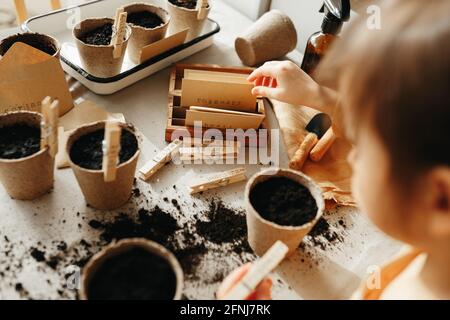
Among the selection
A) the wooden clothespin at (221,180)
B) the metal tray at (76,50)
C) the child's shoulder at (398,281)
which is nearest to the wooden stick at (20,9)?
the metal tray at (76,50)

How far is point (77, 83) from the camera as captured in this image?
1.06 metres

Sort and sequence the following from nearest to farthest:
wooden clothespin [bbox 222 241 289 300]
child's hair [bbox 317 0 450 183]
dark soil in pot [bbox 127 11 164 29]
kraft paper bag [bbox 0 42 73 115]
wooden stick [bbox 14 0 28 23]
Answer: child's hair [bbox 317 0 450 183] → wooden clothespin [bbox 222 241 289 300] → kraft paper bag [bbox 0 42 73 115] → dark soil in pot [bbox 127 11 164 29] → wooden stick [bbox 14 0 28 23]

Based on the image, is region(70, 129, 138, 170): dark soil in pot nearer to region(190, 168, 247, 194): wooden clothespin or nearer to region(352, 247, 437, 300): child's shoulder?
region(190, 168, 247, 194): wooden clothespin

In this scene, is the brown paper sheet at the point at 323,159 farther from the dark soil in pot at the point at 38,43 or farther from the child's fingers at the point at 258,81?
the dark soil in pot at the point at 38,43

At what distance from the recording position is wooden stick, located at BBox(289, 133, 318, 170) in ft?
3.06

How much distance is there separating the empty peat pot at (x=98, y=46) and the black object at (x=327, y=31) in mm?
455

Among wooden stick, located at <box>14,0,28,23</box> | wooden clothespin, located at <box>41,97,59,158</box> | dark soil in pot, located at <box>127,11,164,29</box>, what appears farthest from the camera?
wooden stick, located at <box>14,0,28,23</box>

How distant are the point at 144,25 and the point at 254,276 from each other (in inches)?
29.3

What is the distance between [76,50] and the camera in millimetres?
1112

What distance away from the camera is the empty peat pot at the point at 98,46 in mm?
960

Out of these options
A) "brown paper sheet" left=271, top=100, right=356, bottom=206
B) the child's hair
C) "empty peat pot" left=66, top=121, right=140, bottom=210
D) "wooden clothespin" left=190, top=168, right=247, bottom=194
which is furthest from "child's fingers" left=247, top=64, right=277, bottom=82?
the child's hair

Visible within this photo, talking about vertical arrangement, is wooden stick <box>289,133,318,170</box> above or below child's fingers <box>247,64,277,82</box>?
below

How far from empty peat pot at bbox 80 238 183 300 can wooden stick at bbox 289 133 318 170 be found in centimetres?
41

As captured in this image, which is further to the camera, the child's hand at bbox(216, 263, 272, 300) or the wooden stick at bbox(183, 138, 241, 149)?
the wooden stick at bbox(183, 138, 241, 149)
